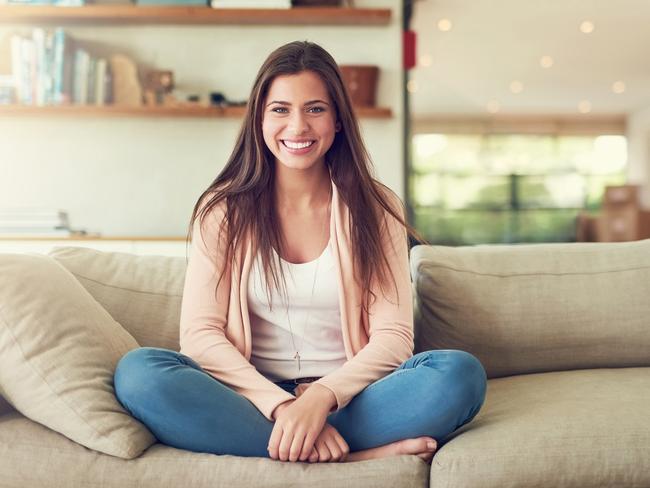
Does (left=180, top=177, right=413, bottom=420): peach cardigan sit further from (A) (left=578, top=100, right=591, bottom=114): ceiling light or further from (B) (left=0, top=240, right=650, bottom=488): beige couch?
(A) (left=578, top=100, right=591, bottom=114): ceiling light

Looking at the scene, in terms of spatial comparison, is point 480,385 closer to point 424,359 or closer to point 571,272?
point 424,359

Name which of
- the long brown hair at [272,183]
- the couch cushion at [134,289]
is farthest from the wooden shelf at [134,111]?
the long brown hair at [272,183]

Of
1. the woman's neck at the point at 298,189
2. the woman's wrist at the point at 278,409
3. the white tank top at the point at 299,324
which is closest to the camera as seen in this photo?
the woman's wrist at the point at 278,409

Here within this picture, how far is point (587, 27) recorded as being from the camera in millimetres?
7020

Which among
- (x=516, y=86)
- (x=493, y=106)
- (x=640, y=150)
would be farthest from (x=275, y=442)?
(x=640, y=150)

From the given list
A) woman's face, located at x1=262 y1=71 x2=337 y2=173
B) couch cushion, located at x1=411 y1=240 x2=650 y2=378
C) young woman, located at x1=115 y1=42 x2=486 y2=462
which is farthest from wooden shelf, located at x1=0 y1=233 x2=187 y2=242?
woman's face, located at x1=262 y1=71 x2=337 y2=173

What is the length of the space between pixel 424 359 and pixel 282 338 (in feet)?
1.07

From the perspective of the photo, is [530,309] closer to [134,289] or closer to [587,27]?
[134,289]

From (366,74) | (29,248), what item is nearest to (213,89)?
(366,74)

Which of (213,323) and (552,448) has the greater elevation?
(213,323)

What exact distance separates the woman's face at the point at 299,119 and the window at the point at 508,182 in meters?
7.22

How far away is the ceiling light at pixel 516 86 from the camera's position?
9905mm

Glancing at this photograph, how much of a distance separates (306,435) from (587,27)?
6.47 meters

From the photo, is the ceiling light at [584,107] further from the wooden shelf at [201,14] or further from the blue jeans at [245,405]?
the blue jeans at [245,405]
